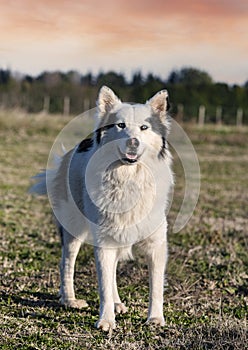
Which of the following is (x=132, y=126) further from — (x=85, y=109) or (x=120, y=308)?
(x=85, y=109)

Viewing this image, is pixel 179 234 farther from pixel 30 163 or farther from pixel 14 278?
pixel 30 163

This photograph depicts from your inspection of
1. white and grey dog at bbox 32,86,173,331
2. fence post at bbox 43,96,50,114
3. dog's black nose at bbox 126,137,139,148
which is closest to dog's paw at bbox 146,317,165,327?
white and grey dog at bbox 32,86,173,331

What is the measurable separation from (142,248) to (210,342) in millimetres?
1016

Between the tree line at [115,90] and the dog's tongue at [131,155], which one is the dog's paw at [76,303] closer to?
the dog's tongue at [131,155]

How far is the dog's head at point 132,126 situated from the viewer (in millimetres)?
4426

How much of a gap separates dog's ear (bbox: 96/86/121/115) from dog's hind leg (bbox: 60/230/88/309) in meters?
1.27

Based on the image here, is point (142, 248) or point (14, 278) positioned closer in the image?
point (142, 248)

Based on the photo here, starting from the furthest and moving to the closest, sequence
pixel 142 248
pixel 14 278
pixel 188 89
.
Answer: pixel 188 89 < pixel 14 278 < pixel 142 248

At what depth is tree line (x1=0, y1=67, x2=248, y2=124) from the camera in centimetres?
3497

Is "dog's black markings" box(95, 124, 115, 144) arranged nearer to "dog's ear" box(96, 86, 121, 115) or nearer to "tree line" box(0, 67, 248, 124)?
"dog's ear" box(96, 86, 121, 115)

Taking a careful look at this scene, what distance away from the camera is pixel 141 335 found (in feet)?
13.9

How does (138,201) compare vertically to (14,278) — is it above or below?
above

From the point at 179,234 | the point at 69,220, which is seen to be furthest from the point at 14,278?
the point at 179,234

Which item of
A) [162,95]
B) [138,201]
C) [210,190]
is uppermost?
[162,95]
